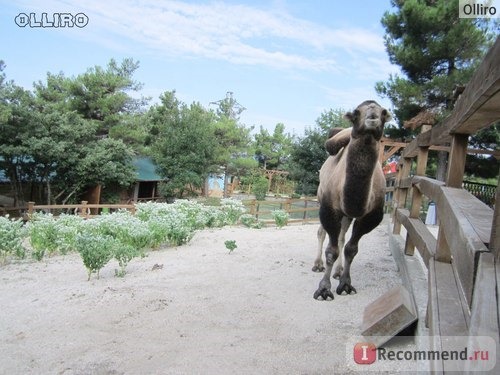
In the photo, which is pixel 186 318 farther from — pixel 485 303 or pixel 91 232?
pixel 91 232

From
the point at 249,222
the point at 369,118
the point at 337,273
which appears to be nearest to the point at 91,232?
the point at 337,273

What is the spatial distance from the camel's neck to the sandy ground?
0.97 meters

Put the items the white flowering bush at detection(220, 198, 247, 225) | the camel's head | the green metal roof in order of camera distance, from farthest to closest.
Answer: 1. the green metal roof
2. the white flowering bush at detection(220, 198, 247, 225)
3. the camel's head

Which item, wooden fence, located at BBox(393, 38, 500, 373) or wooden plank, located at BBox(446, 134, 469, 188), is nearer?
wooden fence, located at BBox(393, 38, 500, 373)

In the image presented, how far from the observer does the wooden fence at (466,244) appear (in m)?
1.08

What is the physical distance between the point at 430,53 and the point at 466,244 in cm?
1258

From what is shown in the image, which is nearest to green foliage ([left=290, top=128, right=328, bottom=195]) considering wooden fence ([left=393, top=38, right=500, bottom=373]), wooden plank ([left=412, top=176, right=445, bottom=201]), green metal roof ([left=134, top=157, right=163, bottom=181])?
green metal roof ([left=134, top=157, right=163, bottom=181])

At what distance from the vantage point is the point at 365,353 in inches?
96.7

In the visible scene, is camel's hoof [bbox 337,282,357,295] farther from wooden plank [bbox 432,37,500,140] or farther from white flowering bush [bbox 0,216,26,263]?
white flowering bush [bbox 0,216,26,263]

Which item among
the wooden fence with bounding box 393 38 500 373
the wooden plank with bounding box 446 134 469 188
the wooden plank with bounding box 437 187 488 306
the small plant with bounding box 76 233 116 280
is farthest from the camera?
the small plant with bounding box 76 233 116 280

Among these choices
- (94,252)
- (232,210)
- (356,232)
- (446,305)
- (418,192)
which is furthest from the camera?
(232,210)

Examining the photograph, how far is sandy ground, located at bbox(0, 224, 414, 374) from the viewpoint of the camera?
2.59 meters

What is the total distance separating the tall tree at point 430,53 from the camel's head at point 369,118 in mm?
9740

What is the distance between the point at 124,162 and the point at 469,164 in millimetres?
14798
